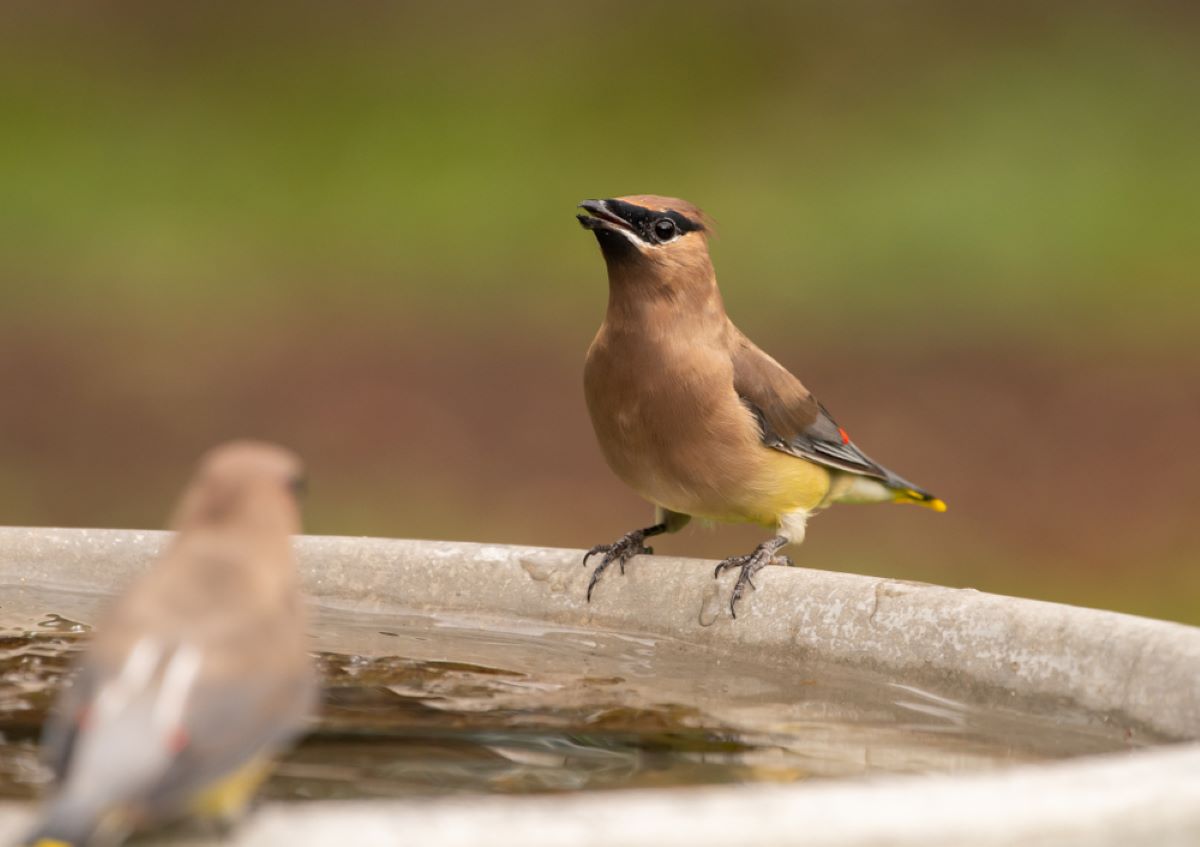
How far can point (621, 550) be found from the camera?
4.77m

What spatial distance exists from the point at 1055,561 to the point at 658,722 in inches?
294

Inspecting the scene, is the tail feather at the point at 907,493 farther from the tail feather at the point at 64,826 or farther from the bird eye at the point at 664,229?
the tail feather at the point at 64,826

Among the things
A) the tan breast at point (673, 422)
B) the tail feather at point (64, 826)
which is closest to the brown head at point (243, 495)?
the tail feather at point (64, 826)

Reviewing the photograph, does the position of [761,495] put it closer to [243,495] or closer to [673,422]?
[673,422]

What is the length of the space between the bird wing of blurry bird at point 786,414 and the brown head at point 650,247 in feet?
0.89

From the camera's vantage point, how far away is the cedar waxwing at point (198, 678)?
6.84 feet

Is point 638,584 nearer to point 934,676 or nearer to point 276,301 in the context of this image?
point 934,676

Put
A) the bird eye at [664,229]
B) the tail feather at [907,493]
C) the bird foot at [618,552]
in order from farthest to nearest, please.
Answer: the tail feather at [907,493] < the bird eye at [664,229] < the bird foot at [618,552]

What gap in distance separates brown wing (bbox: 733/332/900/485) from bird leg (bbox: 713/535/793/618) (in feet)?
0.91

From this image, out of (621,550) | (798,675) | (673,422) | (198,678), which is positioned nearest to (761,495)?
(673,422)

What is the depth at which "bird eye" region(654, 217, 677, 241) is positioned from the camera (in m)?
5.06

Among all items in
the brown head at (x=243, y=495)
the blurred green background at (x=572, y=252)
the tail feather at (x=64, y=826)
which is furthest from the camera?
the blurred green background at (x=572, y=252)

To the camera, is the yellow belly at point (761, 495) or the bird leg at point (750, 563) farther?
the yellow belly at point (761, 495)

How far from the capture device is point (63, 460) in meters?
11.8
